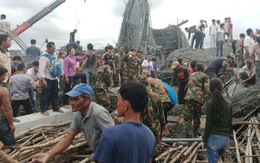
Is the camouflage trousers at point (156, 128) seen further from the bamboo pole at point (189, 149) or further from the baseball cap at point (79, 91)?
the baseball cap at point (79, 91)

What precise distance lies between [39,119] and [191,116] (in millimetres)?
3206

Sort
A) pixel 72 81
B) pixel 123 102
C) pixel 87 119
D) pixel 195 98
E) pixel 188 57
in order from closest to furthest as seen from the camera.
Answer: pixel 123 102 → pixel 87 119 → pixel 195 98 → pixel 72 81 → pixel 188 57

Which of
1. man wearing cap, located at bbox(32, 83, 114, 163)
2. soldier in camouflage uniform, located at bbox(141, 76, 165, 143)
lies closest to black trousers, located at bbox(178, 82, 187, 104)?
soldier in camouflage uniform, located at bbox(141, 76, 165, 143)

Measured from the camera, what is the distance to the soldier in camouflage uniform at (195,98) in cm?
602

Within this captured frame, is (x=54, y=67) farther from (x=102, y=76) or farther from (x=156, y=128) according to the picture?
(x=156, y=128)

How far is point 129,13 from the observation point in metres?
14.5

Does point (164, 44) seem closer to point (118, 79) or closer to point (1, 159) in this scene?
point (118, 79)

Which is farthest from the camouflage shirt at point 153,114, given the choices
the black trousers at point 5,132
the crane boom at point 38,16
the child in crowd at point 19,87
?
the crane boom at point 38,16

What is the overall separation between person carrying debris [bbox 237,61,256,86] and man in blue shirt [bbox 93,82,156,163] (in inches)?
306

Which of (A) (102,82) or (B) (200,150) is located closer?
(B) (200,150)

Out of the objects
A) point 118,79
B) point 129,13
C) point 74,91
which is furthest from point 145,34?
point 74,91

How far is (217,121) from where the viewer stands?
3.93 metres

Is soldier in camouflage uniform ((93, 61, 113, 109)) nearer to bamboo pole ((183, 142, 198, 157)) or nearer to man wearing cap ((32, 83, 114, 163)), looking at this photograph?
bamboo pole ((183, 142, 198, 157))

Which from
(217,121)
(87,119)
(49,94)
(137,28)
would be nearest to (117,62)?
(49,94)
